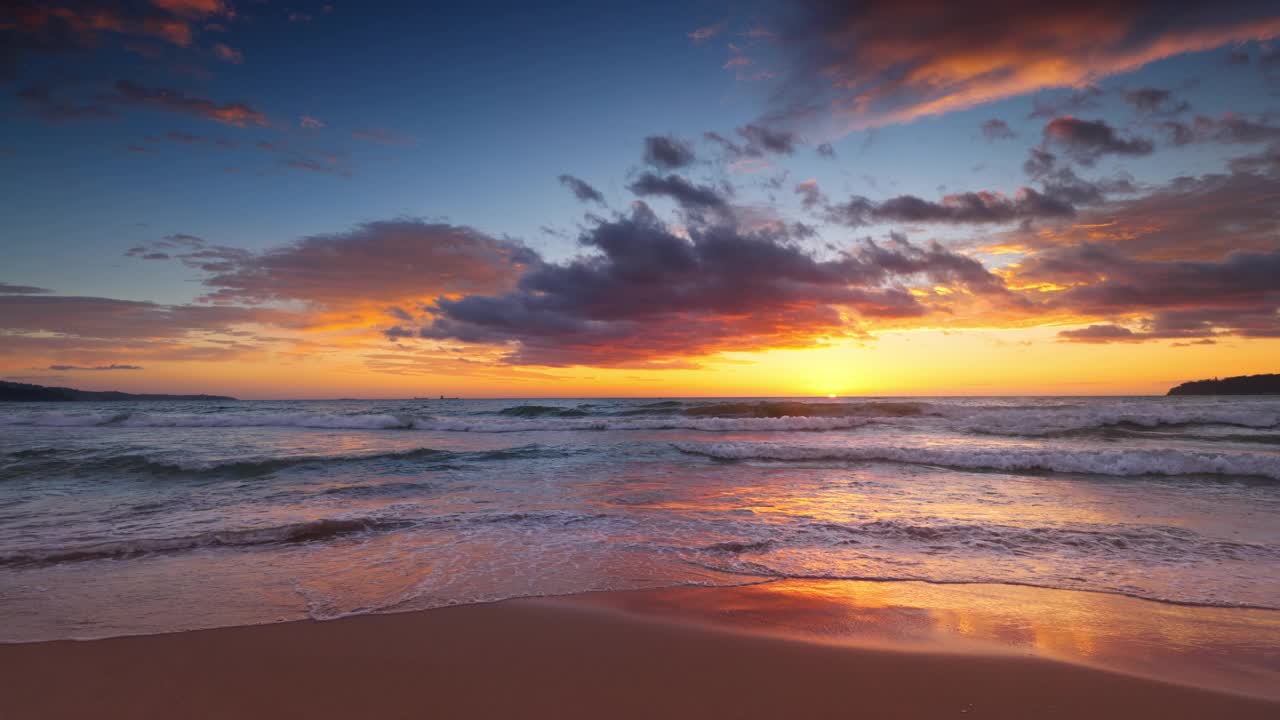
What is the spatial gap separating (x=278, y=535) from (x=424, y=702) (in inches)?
200

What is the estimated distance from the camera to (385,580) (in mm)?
5328

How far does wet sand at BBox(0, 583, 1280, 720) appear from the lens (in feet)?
10.2

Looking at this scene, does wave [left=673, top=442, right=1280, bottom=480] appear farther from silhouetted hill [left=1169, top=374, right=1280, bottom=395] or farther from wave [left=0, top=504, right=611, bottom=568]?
silhouetted hill [left=1169, top=374, right=1280, bottom=395]

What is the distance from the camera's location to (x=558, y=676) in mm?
3492

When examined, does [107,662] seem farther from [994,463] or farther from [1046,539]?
[994,463]

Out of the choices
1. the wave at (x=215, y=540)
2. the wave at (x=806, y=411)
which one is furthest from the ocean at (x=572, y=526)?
the wave at (x=806, y=411)

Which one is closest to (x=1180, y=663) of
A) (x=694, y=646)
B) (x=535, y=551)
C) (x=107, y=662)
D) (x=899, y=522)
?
(x=694, y=646)

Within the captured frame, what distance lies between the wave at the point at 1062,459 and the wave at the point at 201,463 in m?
7.63

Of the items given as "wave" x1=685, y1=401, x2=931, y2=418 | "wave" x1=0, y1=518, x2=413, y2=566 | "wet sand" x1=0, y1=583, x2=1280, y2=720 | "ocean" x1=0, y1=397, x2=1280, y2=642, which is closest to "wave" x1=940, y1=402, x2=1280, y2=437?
"wave" x1=685, y1=401, x2=931, y2=418

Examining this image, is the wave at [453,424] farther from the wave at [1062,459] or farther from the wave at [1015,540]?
the wave at [1015,540]

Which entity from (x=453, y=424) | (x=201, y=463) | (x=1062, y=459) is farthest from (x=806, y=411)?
(x=201, y=463)

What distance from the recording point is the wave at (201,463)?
41.1ft

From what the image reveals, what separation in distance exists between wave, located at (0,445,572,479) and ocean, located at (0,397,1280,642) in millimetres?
113

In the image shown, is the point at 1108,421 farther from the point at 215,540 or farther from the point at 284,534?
the point at 215,540
